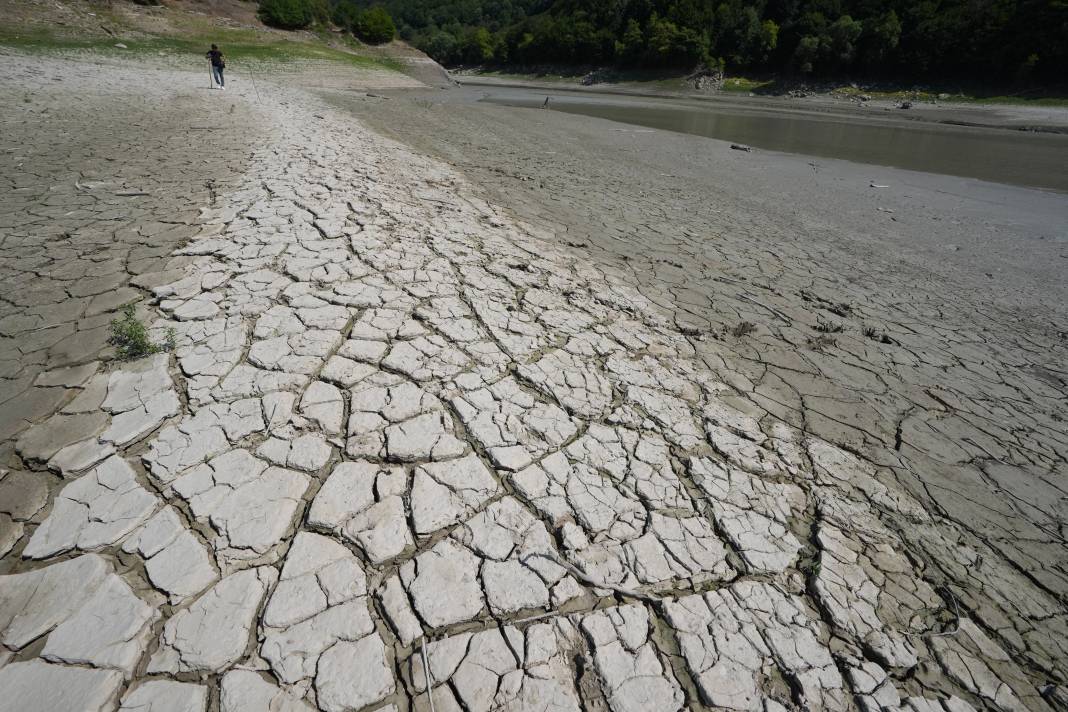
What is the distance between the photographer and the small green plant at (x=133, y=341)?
2.35m

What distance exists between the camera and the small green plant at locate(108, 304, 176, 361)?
2.35m

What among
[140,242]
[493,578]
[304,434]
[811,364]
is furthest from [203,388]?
[811,364]

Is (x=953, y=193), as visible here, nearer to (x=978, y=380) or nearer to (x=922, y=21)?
(x=978, y=380)

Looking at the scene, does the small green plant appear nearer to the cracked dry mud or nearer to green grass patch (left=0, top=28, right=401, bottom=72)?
the cracked dry mud

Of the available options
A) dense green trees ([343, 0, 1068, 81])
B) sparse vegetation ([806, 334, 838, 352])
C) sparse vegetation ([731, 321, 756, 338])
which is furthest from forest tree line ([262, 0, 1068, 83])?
sparse vegetation ([731, 321, 756, 338])

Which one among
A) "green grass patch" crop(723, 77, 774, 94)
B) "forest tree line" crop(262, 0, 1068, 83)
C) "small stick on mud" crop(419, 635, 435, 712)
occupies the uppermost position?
"forest tree line" crop(262, 0, 1068, 83)

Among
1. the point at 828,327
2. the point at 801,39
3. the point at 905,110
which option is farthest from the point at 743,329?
the point at 801,39

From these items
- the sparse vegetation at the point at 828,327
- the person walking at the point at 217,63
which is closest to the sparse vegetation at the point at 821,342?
the sparse vegetation at the point at 828,327

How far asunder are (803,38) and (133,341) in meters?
48.9

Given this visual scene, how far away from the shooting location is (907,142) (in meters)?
14.4

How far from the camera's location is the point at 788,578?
1.66 metres

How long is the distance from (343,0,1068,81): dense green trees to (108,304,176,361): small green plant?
43088 mm

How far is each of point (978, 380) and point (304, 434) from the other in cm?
404

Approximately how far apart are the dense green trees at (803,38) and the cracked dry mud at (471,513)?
41025 millimetres
